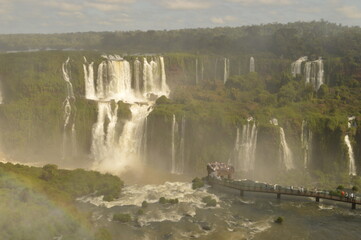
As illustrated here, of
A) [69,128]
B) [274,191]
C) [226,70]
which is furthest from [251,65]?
[274,191]

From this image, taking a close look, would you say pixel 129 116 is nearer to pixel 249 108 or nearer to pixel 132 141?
pixel 132 141

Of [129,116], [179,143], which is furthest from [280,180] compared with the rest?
[129,116]

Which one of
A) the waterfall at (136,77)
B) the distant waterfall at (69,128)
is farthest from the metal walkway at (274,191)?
the waterfall at (136,77)

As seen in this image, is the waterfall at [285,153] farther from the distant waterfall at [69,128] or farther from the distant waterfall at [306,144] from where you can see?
the distant waterfall at [69,128]

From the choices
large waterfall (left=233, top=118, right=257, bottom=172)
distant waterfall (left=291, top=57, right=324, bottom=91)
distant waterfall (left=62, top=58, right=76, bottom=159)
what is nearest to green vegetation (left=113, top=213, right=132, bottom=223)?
large waterfall (left=233, top=118, right=257, bottom=172)

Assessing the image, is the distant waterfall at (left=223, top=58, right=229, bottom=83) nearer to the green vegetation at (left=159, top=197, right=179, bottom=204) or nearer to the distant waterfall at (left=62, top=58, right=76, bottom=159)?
the distant waterfall at (left=62, top=58, right=76, bottom=159)

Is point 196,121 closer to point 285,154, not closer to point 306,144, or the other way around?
point 285,154

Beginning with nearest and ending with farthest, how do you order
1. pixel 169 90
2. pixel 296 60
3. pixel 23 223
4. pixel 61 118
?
pixel 23 223
pixel 61 118
pixel 169 90
pixel 296 60
